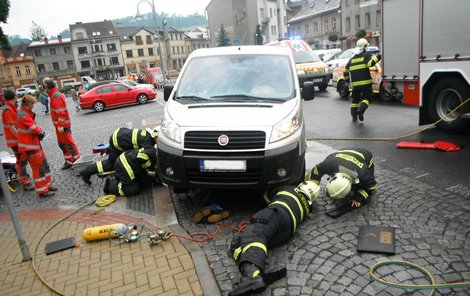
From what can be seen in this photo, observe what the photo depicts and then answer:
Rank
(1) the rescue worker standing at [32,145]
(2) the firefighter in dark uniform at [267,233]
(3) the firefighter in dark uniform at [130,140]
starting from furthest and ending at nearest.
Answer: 1. (1) the rescue worker standing at [32,145]
2. (3) the firefighter in dark uniform at [130,140]
3. (2) the firefighter in dark uniform at [267,233]

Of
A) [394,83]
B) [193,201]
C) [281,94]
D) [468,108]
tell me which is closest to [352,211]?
[281,94]

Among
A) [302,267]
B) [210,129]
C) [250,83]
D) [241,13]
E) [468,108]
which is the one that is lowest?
[302,267]

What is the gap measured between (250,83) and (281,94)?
0.49m

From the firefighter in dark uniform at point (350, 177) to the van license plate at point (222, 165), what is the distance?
3.73 ft

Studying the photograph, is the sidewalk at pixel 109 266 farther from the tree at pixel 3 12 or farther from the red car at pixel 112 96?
the tree at pixel 3 12

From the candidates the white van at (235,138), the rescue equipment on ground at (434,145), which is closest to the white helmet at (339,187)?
the white van at (235,138)

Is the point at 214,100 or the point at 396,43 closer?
the point at 214,100

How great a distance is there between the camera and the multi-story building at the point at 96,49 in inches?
3246

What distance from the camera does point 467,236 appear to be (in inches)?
147

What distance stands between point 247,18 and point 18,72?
50.0m

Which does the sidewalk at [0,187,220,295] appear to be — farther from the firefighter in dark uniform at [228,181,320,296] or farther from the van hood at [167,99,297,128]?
the van hood at [167,99,297,128]

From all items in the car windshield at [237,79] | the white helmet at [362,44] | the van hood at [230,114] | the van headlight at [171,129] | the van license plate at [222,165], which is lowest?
the van license plate at [222,165]

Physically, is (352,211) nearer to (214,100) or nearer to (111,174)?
(214,100)

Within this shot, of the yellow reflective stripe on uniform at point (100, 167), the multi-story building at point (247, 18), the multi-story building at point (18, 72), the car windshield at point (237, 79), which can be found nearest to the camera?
the car windshield at point (237, 79)
